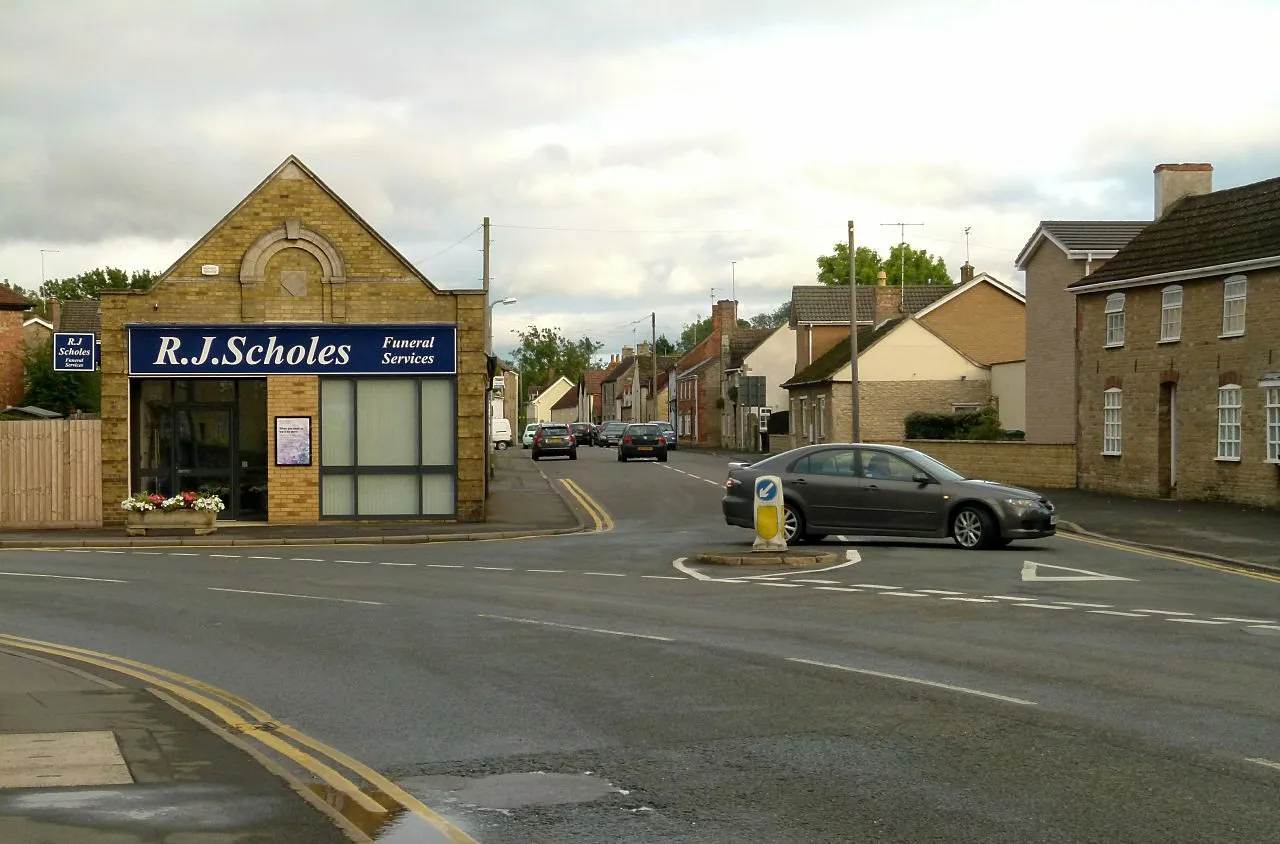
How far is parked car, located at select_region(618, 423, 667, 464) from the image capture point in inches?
2239

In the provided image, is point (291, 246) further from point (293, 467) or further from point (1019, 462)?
point (1019, 462)

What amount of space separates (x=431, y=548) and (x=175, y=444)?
861cm

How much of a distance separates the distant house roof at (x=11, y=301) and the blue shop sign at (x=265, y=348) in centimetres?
4392

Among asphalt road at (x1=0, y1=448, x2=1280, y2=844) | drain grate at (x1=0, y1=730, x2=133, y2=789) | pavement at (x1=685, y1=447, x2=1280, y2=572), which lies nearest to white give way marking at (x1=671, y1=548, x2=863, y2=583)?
asphalt road at (x1=0, y1=448, x2=1280, y2=844)

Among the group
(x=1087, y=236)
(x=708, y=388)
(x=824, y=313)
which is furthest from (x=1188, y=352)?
(x=708, y=388)

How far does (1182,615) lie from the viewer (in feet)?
45.5

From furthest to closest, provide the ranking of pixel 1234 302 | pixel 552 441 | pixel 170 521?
pixel 552 441 < pixel 1234 302 < pixel 170 521

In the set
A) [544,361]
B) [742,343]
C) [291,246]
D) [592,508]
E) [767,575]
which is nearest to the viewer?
[767,575]

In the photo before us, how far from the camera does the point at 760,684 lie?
9984mm

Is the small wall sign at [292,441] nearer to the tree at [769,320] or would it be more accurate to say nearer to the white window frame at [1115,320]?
the white window frame at [1115,320]

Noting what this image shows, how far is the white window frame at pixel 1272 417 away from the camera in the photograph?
29206 millimetres

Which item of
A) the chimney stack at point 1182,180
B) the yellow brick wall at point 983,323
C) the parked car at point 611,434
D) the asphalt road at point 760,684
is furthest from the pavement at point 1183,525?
the parked car at point 611,434

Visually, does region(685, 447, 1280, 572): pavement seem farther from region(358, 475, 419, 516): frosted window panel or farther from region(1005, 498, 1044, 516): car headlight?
region(358, 475, 419, 516): frosted window panel

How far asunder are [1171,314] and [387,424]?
60.6ft
